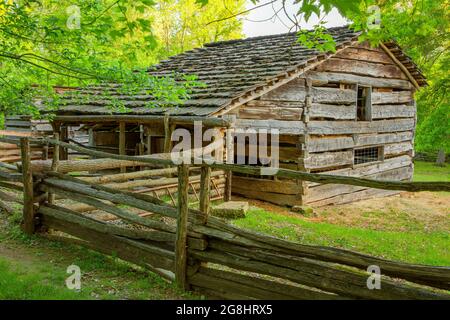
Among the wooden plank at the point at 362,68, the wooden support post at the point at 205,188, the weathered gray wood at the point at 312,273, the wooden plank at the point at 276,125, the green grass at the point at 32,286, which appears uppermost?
the wooden plank at the point at 362,68

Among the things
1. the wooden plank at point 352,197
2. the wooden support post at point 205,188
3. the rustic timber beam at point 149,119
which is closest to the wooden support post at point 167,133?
the rustic timber beam at point 149,119

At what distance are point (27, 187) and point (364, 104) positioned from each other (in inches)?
457

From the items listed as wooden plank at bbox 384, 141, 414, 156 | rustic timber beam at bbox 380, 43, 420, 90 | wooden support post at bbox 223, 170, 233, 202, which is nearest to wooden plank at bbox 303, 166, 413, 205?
wooden plank at bbox 384, 141, 414, 156

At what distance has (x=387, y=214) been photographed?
1300 centimetres

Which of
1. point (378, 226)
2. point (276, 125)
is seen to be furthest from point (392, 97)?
point (276, 125)

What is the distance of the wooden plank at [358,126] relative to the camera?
41.7 feet

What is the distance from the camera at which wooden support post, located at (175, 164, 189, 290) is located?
15.8 ft

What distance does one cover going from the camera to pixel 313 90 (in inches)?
493

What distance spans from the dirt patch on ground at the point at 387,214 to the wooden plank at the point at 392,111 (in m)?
3.03

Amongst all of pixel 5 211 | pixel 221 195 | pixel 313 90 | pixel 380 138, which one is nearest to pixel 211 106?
pixel 221 195

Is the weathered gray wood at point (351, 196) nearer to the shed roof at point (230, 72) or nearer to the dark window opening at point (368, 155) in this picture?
the dark window opening at point (368, 155)

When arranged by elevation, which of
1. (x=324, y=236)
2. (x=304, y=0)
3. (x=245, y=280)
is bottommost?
(x=324, y=236)
